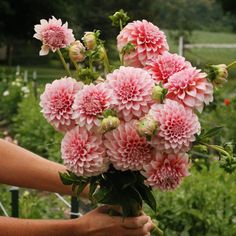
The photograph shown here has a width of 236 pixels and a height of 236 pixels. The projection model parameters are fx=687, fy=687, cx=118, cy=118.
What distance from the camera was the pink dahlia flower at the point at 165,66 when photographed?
1591 mm

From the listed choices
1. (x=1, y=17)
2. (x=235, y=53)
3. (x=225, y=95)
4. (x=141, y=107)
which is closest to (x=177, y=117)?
(x=141, y=107)

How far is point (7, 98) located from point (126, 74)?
9796 millimetres

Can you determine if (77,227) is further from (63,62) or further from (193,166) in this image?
(193,166)

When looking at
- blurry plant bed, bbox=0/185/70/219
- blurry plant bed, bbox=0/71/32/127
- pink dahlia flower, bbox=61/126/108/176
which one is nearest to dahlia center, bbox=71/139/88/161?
pink dahlia flower, bbox=61/126/108/176

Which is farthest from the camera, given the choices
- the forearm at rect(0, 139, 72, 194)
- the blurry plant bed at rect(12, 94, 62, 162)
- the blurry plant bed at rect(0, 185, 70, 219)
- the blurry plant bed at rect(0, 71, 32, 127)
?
the blurry plant bed at rect(0, 71, 32, 127)

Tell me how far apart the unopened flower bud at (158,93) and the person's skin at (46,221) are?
32 centimetres

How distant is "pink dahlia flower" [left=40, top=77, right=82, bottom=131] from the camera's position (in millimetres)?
1582

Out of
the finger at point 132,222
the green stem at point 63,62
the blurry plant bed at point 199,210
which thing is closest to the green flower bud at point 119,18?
the green stem at point 63,62

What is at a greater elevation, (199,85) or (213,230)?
(199,85)

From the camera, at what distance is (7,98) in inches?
440

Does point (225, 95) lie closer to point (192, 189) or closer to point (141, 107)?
point (192, 189)

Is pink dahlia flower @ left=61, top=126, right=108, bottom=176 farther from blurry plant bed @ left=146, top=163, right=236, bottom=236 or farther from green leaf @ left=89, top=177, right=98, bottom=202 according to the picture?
blurry plant bed @ left=146, top=163, right=236, bottom=236

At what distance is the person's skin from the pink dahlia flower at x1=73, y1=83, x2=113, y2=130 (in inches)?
10.3

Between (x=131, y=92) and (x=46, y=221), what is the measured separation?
0.45m
